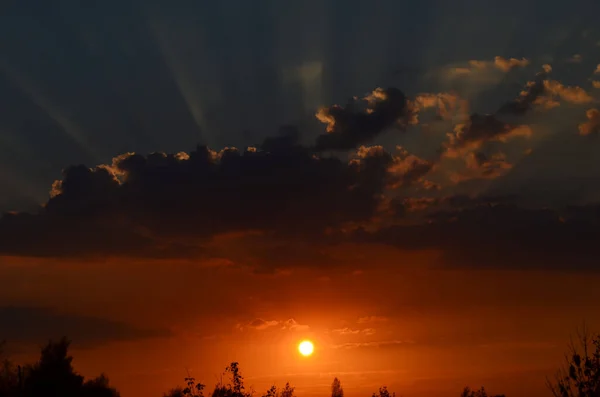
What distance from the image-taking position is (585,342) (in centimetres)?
3198

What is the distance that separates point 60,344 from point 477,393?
2978 inches

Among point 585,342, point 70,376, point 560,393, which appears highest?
point 70,376

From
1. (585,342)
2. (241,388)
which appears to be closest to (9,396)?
(241,388)

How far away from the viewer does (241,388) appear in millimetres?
65938

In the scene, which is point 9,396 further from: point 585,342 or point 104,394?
point 585,342

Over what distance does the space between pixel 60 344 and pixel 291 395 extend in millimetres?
41709

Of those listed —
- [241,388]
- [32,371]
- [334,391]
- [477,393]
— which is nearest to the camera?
[241,388]

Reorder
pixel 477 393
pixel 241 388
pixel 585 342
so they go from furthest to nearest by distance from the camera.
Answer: pixel 477 393
pixel 241 388
pixel 585 342

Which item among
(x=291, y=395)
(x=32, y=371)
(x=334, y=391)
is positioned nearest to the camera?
(x=291, y=395)

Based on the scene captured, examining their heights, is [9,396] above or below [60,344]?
below

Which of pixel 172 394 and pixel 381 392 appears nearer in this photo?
pixel 381 392

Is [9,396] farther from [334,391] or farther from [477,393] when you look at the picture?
[477,393]

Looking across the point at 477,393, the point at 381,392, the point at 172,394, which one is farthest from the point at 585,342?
the point at 477,393

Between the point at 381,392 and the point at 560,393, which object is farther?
the point at 381,392
